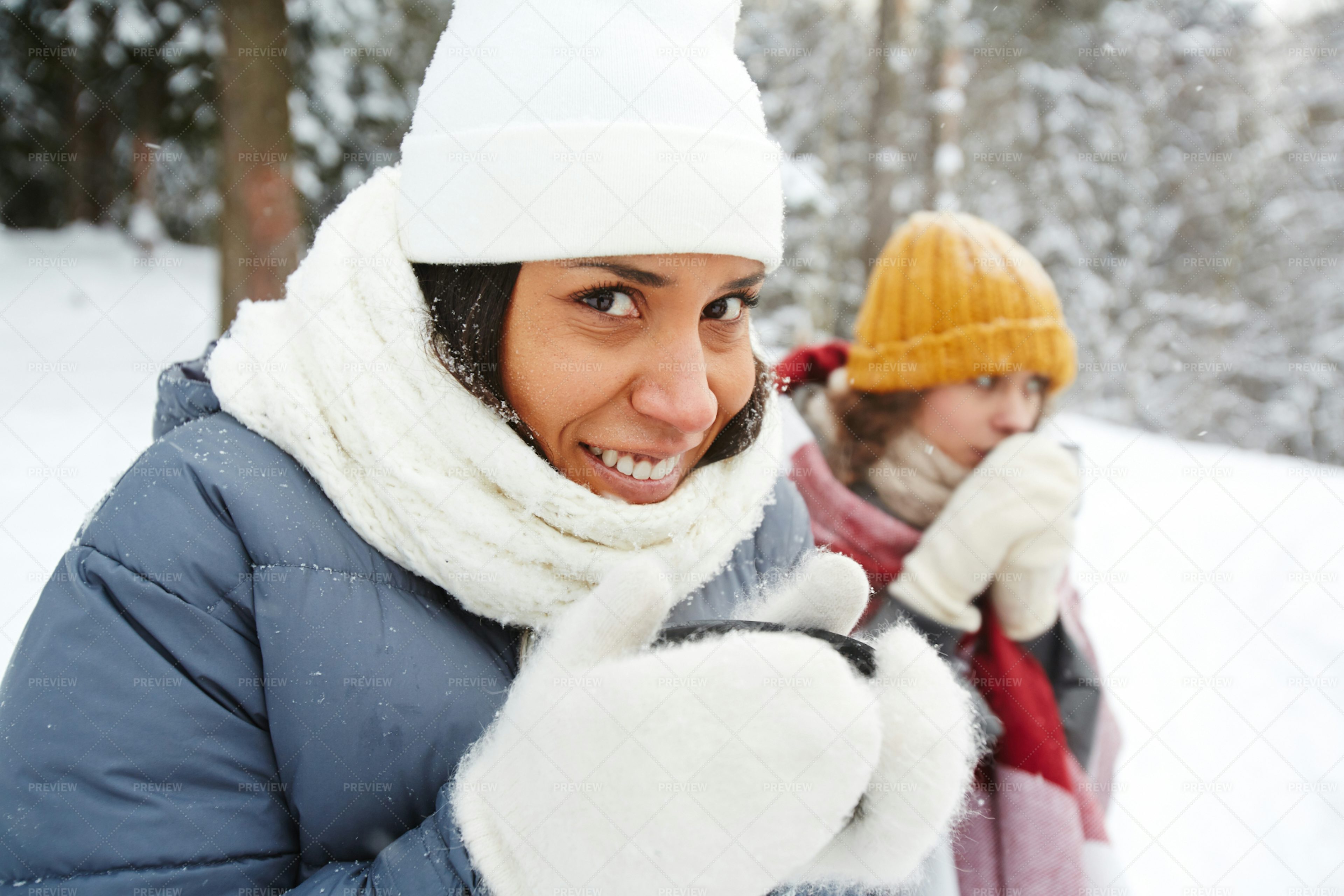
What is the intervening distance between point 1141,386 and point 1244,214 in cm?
380

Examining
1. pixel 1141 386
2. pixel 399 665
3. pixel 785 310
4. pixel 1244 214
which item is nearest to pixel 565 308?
pixel 399 665

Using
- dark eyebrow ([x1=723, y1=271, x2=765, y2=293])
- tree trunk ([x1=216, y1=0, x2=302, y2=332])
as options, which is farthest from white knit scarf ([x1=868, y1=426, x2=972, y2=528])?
tree trunk ([x1=216, y1=0, x2=302, y2=332])

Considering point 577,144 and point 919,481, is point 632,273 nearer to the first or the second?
point 577,144

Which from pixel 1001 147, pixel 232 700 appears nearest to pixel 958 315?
Answer: pixel 232 700

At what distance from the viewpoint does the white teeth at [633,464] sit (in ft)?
4.19

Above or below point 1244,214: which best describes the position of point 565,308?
above

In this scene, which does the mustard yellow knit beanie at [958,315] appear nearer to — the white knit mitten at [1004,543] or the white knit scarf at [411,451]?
the white knit mitten at [1004,543]

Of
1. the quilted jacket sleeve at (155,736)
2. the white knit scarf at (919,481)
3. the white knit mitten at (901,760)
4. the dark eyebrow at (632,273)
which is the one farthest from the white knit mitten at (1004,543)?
the quilted jacket sleeve at (155,736)

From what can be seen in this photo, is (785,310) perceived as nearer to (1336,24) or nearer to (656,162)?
(1336,24)

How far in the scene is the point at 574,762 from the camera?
99cm

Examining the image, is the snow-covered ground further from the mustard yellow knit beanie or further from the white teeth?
the white teeth

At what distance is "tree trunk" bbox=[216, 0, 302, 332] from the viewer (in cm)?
497

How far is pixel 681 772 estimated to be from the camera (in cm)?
96

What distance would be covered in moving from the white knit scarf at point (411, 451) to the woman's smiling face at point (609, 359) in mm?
60
